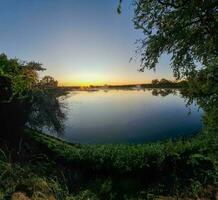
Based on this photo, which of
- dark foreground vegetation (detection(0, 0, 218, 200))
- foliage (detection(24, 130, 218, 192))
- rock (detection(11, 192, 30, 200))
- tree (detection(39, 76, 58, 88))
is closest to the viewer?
rock (detection(11, 192, 30, 200))

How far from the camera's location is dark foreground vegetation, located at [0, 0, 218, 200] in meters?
12.4

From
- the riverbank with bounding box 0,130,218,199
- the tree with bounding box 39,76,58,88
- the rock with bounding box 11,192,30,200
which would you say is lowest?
the riverbank with bounding box 0,130,218,199

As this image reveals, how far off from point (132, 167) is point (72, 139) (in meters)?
15.1

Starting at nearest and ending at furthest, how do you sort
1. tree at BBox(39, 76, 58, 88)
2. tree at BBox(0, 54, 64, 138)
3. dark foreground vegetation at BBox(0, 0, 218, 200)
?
dark foreground vegetation at BBox(0, 0, 218, 200) < tree at BBox(0, 54, 64, 138) < tree at BBox(39, 76, 58, 88)

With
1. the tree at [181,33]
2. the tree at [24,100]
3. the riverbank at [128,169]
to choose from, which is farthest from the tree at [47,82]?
the tree at [181,33]

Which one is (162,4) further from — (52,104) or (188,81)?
(52,104)

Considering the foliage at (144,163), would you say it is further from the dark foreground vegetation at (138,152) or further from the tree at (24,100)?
the tree at (24,100)

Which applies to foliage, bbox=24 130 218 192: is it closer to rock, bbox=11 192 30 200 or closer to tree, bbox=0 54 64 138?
tree, bbox=0 54 64 138

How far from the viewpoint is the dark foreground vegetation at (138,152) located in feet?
40.5

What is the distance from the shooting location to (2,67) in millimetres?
21484

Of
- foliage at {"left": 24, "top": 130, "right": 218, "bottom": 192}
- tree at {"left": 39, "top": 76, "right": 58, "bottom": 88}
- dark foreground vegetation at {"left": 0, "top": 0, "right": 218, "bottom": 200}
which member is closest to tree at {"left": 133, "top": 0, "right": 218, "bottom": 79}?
dark foreground vegetation at {"left": 0, "top": 0, "right": 218, "bottom": 200}

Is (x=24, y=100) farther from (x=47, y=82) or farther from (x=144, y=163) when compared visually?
(x=144, y=163)

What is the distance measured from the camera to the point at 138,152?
2161cm

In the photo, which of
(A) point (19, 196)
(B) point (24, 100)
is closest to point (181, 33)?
(A) point (19, 196)
